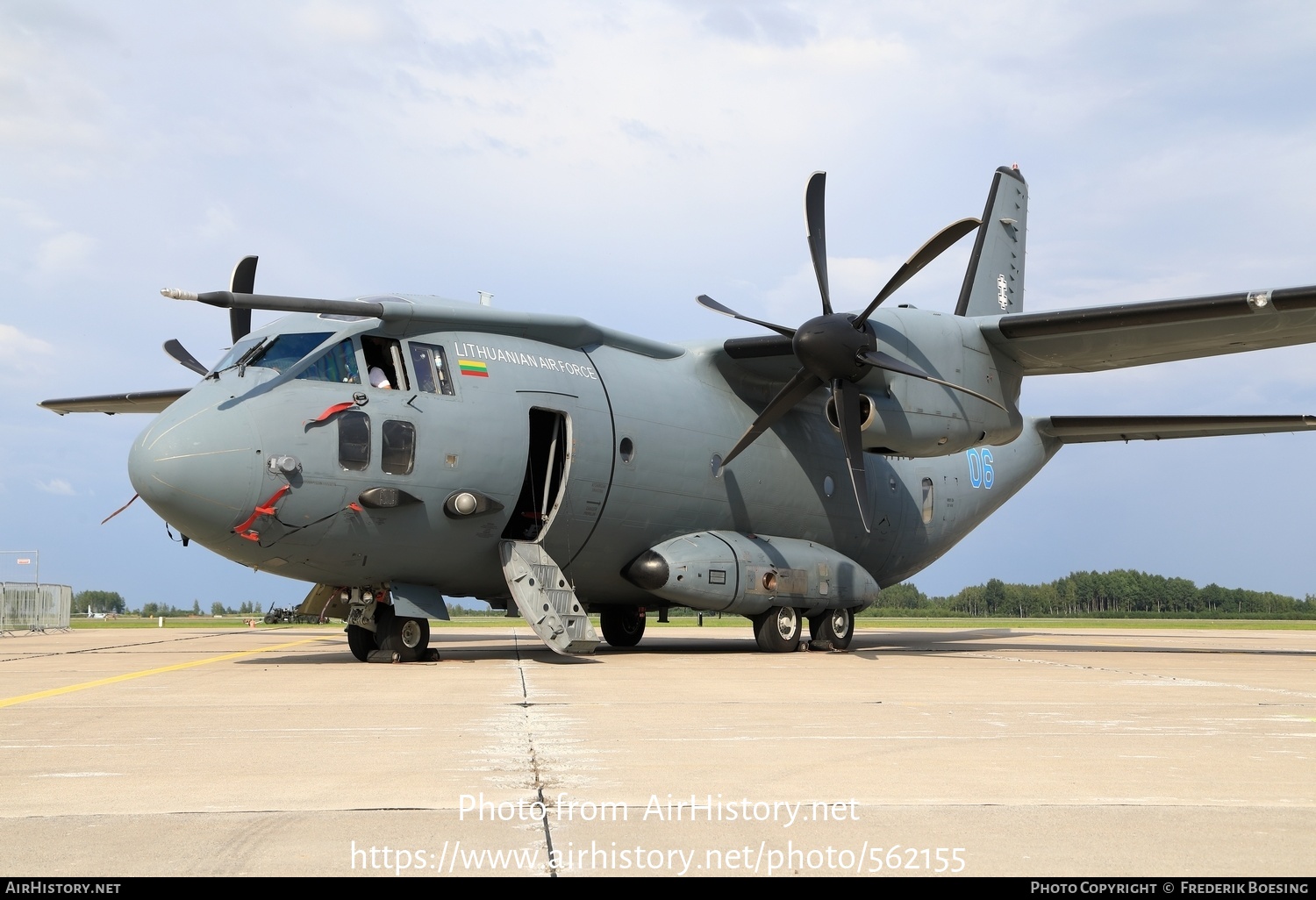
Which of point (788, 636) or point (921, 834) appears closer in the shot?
point (921, 834)

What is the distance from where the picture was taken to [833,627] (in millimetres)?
19547

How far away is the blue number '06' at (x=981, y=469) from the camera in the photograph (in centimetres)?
2434

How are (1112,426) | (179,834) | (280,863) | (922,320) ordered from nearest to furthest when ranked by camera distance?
(280,863)
(179,834)
(922,320)
(1112,426)

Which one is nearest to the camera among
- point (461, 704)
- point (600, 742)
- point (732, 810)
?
point (732, 810)

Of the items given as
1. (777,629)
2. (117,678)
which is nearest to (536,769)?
(117,678)

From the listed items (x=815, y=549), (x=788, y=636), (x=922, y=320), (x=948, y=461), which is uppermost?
(x=922, y=320)

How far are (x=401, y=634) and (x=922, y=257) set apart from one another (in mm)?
9454

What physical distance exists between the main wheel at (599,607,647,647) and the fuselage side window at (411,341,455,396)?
6758 mm

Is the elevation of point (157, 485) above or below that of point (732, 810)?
above

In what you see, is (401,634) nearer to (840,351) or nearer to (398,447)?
(398,447)

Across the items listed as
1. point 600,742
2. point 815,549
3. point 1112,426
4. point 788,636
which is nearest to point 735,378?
point 815,549

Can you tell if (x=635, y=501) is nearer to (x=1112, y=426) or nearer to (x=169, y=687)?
(x=169, y=687)

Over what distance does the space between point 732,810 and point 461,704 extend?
5.11 meters

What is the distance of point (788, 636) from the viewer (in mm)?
18750
